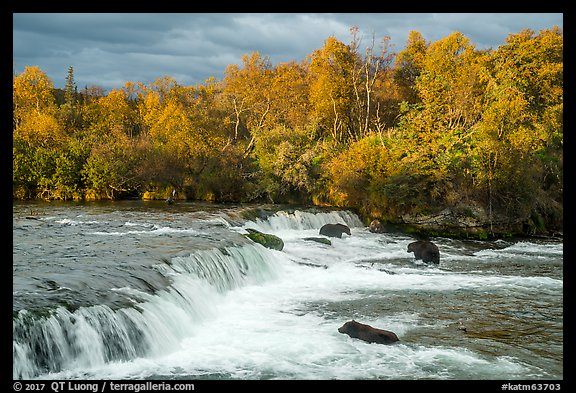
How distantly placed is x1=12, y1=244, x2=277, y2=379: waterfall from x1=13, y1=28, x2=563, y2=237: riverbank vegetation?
18790 millimetres

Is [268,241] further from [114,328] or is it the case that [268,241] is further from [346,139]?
[346,139]

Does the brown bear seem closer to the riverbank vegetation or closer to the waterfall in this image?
the waterfall

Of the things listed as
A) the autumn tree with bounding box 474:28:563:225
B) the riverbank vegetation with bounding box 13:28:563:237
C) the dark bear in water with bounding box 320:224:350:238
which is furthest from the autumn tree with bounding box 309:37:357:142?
the dark bear in water with bounding box 320:224:350:238

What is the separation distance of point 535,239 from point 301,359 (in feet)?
69.6

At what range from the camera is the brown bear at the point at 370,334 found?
39.0 feet

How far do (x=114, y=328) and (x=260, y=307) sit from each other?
15.9ft

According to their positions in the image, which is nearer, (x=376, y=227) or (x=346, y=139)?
(x=376, y=227)

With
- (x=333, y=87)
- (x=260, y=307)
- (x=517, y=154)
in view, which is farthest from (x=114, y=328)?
(x=333, y=87)

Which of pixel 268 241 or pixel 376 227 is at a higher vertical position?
pixel 376 227

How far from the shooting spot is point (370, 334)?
39.3 feet

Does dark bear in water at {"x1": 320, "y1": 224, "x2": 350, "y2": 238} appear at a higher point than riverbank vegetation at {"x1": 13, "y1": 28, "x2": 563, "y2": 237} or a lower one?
lower

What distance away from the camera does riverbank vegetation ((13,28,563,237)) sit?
1200 inches

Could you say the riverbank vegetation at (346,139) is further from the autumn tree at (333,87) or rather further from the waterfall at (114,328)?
the waterfall at (114,328)

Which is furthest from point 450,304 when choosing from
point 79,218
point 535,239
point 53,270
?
point 79,218
